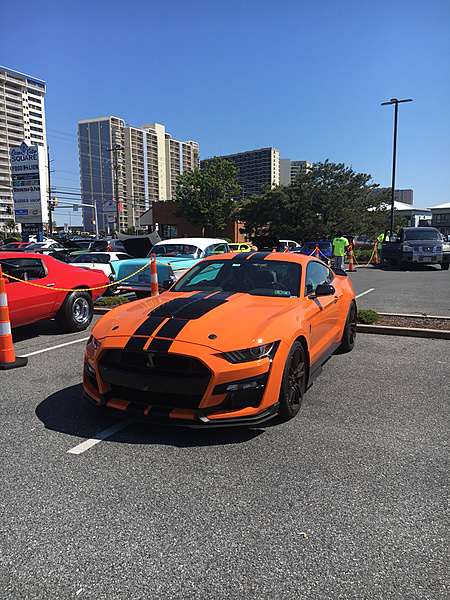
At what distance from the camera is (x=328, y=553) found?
235 centimetres

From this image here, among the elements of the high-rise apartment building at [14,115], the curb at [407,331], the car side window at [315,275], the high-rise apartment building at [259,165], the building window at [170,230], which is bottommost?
the curb at [407,331]

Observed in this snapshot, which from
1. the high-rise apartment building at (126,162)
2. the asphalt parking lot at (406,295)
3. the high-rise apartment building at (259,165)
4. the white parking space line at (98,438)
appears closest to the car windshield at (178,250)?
the asphalt parking lot at (406,295)

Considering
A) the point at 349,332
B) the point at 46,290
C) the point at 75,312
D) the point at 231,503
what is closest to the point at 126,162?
the point at 75,312

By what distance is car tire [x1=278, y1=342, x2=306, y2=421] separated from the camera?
12.5ft

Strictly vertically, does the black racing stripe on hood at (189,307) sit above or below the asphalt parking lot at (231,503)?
above

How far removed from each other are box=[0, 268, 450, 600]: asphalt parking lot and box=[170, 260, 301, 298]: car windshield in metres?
1.19

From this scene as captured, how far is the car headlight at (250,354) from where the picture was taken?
3.51 metres

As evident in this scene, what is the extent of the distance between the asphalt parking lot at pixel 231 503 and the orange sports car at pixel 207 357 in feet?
0.93

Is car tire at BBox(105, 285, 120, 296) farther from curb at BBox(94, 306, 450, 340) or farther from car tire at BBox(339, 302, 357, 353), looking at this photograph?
car tire at BBox(339, 302, 357, 353)

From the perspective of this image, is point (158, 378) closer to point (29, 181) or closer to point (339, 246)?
point (339, 246)

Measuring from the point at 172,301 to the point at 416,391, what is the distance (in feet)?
9.11

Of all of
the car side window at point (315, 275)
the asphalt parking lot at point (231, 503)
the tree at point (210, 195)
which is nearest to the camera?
the asphalt parking lot at point (231, 503)

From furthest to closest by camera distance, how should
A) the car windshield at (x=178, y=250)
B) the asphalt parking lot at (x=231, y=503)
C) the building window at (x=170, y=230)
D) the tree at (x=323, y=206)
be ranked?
the building window at (x=170, y=230), the tree at (x=323, y=206), the car windshield at (x=178, y=250), the asphalt parking lot at (x=231, y=503)

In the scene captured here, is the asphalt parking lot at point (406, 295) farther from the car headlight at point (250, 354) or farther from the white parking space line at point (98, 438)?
the white parking space line at point (98, 438)
